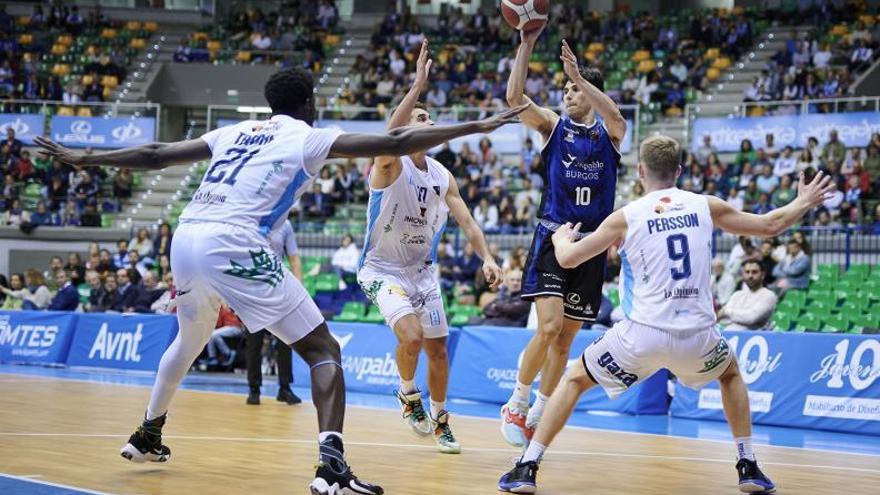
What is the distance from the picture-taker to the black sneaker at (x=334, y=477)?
6203 millimetres

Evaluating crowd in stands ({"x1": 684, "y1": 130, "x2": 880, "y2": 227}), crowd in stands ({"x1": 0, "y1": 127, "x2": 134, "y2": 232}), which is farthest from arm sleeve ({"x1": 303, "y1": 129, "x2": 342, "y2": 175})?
crowd in stands ({"x1": 0, "y1": 127, "x2": 134, "y2": 232})

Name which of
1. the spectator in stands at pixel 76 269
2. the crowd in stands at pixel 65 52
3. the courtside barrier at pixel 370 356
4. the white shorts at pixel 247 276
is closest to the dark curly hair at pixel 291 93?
the white shorts at pixel 247 276

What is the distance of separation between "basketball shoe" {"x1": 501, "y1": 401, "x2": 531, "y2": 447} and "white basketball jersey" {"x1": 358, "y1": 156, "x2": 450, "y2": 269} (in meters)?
1.56

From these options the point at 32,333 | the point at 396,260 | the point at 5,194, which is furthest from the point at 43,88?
the point at 396,260

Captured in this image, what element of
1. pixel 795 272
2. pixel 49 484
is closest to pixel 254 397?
pixel 49 484

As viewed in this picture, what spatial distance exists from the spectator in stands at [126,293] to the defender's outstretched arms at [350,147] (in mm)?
15016

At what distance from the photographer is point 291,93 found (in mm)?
6887

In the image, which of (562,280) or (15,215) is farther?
(15,215)

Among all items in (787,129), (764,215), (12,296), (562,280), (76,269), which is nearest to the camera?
(764,215)

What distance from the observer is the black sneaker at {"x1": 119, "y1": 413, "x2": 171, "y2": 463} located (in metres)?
7.51

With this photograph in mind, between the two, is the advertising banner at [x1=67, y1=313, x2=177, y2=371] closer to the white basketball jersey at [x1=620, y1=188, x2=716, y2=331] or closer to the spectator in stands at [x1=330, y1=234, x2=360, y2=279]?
the spectator in stands at [x1=330, y1=234, x2=360, y2=279]

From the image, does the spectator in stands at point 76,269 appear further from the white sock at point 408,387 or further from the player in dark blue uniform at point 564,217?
the player in dark blue uniform at point 564,217

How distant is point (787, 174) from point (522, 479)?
53.3 feet

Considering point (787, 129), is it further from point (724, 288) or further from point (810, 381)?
point (810, 381)
